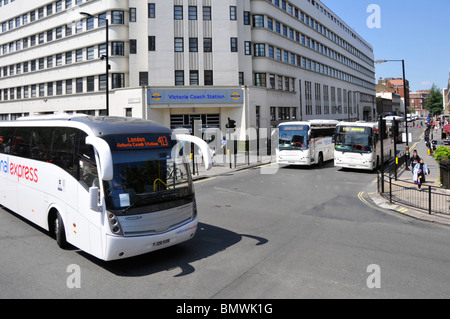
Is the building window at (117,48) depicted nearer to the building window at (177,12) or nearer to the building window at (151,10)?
the building window at (151,10)

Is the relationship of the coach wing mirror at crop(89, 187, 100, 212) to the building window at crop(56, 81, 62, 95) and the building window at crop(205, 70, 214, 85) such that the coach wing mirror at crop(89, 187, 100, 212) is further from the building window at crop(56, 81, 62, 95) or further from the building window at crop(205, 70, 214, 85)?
the building window at crop(56, 81, 62, 95)

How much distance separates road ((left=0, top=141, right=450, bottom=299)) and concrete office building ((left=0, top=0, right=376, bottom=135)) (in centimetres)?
2211

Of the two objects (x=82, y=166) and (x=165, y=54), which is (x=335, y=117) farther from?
(x=82, y=166)

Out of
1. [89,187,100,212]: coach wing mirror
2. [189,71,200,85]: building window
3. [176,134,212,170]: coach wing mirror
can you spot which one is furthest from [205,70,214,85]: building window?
[89,187,100,212]: coach wing mirror

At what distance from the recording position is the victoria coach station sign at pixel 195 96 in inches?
1244

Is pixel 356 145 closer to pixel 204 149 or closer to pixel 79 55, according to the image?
pixel 204 149

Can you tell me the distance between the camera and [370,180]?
18922mm

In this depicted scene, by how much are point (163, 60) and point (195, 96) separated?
14.7 feet

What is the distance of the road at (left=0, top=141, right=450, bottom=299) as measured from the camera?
5.76 meters

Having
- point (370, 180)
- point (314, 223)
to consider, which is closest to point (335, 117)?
point (370, 180)

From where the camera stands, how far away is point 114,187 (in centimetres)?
645

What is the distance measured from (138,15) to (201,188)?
76.0 feet

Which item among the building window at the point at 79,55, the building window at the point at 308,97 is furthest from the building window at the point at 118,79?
the building window at the point at 308,97

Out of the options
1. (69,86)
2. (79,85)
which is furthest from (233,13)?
(69,86)
